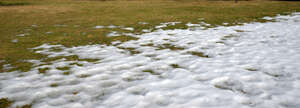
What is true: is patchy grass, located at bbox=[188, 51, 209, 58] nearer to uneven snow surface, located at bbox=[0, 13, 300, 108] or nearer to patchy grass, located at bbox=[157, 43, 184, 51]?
uneven snow surface, located at bbox=[0, 13, 300, 108]

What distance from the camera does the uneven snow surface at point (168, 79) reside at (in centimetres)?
346

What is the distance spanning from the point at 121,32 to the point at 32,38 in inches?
135

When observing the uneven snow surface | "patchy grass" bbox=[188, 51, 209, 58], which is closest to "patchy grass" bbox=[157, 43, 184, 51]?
the uneven snow surface

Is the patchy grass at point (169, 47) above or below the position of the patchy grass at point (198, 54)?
above

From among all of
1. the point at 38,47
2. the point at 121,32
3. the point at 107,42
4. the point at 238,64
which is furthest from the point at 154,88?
the point at 121,32

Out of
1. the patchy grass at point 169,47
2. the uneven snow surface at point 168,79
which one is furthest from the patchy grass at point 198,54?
the patchy grass at point 169,47

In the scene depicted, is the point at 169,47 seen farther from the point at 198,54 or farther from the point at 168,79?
the point at 168,79

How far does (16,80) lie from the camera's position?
435 centimetres

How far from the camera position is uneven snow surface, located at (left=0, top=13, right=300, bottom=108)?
136 inches

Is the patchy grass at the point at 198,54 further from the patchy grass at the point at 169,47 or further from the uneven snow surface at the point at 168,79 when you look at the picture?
the patchy grass at the point at 169,47

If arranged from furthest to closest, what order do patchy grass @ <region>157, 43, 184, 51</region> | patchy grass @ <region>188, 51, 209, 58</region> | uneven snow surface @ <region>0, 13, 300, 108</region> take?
patchy grass @ <region>157, 43, 184, 51</region> → patchy grass @ <region>188, 51, 209, 58</region> → uneven snow surface @ <region>0, 13, 300, 108</region>

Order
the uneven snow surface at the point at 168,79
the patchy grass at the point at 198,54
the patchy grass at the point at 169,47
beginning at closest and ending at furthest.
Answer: the uneven snow surface at the point at 168,79
the patchy grass at the point at 198,54
the patchy grass at the point at 169,47

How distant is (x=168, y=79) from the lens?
430cm

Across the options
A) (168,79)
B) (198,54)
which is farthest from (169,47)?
(168,79)
